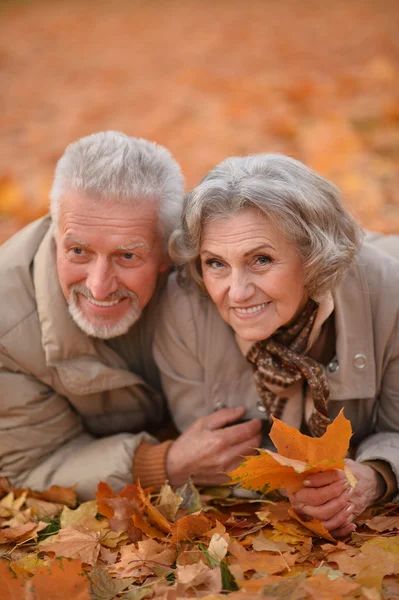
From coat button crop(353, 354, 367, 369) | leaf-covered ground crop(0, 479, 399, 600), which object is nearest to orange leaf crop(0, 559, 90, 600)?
leaf-covered ground crop(0, 479, 399, 600)

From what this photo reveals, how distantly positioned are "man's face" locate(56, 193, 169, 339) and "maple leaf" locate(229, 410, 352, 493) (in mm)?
995

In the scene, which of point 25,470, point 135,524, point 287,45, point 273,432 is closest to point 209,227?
point 273,432

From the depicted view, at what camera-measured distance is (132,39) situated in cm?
1262

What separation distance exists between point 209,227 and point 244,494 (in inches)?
49.1

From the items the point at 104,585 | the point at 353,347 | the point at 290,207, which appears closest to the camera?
the point at 104,585

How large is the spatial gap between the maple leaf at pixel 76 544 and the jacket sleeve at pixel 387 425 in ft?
3.81

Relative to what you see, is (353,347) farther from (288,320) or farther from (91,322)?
(91,322)

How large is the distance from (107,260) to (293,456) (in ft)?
3.78

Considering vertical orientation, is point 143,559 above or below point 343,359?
below

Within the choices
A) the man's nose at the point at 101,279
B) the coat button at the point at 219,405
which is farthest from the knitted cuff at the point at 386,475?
the man's nose at the point at 101,279

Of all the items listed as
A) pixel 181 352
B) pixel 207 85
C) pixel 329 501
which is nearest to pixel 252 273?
pixel 181 352

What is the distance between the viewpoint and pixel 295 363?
3.14 meters

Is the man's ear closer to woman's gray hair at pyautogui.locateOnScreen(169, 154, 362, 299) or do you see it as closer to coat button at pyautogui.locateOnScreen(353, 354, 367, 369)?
woman's gray hair at pyautogui.locateOnScreen(169, 154, 362, 299)

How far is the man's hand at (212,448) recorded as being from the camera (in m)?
3.43
